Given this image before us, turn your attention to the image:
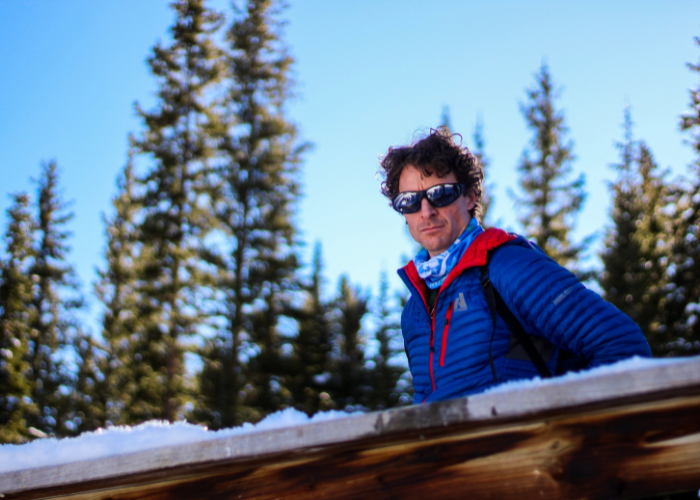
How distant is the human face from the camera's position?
2.64 metres

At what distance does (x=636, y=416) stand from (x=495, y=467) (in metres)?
0.37

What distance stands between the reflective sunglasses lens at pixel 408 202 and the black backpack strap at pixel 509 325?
64cm

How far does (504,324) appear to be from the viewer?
2.08 m

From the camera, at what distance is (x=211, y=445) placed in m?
1.51

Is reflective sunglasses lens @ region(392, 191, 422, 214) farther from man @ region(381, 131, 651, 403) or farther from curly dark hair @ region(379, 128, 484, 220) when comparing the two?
curly dark hair @ region(379, 128, 484, 220)

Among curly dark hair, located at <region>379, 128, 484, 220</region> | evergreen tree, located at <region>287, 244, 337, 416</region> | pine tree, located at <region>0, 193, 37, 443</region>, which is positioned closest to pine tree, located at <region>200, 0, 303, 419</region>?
evergreen tree, located at <region>287, 244, 337, 416</region>

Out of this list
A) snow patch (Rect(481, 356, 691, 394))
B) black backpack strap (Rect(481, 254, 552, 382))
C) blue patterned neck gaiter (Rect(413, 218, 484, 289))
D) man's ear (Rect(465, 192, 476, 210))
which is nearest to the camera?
snow patch (Rect(481, 356, 691, 394))

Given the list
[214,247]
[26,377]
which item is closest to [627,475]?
[214,247]

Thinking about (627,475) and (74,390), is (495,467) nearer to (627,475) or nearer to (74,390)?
(627,475)

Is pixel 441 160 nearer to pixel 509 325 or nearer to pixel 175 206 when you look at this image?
pixel 509 325

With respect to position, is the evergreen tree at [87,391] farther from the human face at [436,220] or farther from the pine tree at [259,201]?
the human face at [436,220]

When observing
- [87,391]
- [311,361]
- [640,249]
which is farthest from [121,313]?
[640,249]

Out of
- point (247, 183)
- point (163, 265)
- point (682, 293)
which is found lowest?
point (682, 293)

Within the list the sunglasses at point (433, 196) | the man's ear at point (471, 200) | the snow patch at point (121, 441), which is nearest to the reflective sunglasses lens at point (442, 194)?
the sunglasses at point (433, 196)
